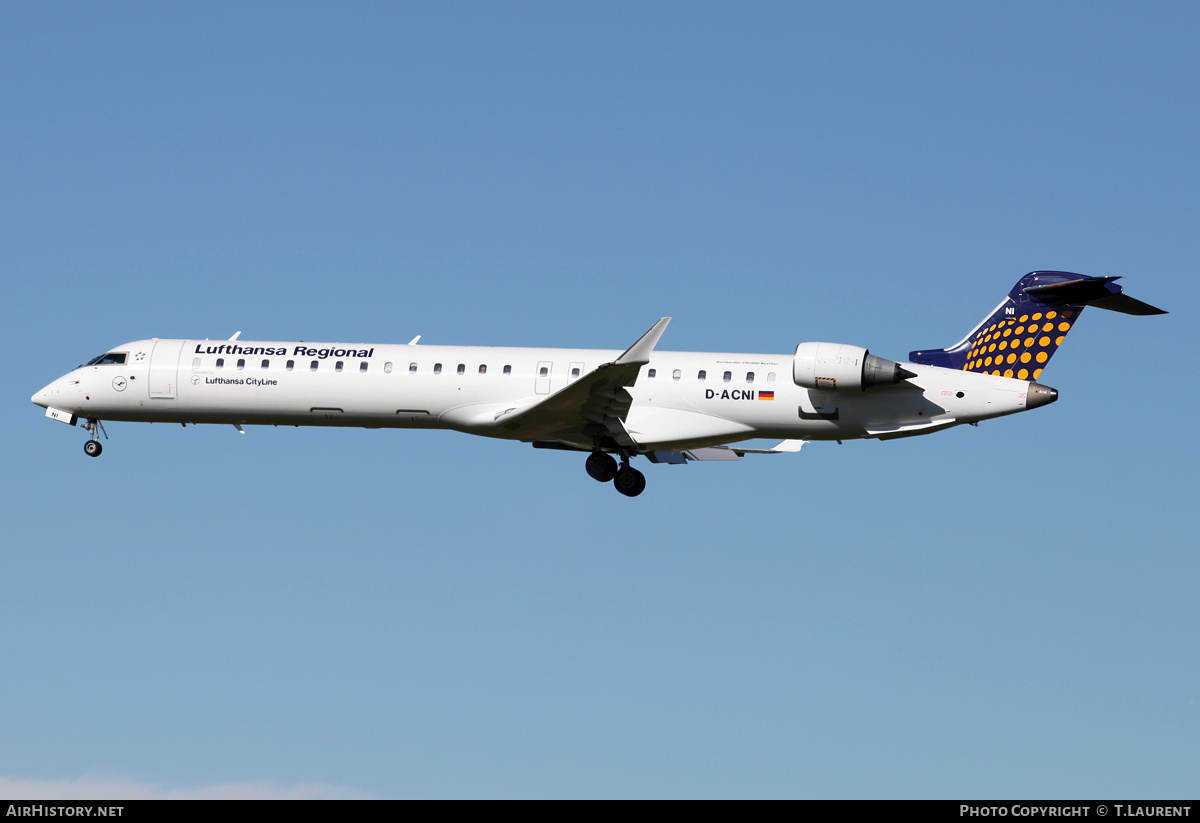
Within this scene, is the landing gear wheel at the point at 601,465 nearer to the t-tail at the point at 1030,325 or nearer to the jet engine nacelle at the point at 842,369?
the jet engine nacelle at the point at 842,369

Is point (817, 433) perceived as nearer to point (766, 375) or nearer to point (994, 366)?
point (766, 375)

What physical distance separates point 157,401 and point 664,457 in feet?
37.7

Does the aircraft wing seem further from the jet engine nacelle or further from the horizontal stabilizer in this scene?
the horizontal stabilizer

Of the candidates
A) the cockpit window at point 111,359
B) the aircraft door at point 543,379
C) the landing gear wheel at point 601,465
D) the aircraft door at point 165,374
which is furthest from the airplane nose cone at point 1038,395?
the cockpit window at point 111,359

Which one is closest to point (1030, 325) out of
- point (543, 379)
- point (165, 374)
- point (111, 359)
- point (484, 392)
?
point (543, 379)

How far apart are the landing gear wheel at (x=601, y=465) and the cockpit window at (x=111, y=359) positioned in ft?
35.8

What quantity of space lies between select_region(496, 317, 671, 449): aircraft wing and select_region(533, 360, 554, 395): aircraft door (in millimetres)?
808

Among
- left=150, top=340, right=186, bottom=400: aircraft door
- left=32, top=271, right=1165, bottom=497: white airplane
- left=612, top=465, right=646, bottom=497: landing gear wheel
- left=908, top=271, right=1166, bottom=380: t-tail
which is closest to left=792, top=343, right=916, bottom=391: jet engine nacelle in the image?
left=32, top=271, right=1165, bottom=497: white airplane

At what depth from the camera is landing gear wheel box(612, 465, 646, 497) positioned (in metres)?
30.3

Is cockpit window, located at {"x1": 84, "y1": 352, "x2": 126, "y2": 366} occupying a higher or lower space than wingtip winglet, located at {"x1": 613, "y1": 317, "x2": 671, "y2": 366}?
higher

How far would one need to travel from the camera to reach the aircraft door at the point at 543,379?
97.3 feet

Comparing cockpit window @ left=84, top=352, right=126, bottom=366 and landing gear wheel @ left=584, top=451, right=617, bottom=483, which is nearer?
landing gear wheel @ left=584, top=451, right=617, bottom=483

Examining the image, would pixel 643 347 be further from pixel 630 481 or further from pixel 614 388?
pixel 630 481
